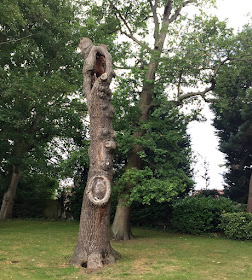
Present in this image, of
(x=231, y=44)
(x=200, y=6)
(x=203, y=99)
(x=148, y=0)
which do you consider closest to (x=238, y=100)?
(x=203, y=99)

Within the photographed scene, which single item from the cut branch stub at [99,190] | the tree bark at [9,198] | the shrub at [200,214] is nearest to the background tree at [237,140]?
the shrub at [200,214]

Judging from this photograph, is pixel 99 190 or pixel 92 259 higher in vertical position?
pixel 99 190

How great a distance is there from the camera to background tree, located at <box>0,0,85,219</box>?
15023 mm

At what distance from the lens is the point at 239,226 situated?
13086mm

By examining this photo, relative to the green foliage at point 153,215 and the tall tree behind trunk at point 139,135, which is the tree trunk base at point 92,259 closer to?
the tall tree behind trunk at point 139,135

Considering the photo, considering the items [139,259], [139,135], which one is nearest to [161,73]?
[139,135]

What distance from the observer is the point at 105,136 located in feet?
27.5

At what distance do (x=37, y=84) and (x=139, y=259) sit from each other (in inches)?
371

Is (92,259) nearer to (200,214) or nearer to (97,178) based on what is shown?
(97,178)

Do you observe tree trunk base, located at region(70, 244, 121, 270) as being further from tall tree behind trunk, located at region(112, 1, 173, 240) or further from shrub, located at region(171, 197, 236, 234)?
shrub, located at region(171, 197, 236, 234)

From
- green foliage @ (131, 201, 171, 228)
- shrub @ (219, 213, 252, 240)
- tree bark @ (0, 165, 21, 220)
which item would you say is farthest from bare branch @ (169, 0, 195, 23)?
tree bark @ (0, 165, 21, 220)

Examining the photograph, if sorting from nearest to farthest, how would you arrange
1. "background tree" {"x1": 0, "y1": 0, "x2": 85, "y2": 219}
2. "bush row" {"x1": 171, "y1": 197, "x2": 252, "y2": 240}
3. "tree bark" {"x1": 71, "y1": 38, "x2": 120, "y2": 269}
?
"tree bark" {"x1": 71, "y1": 38, "x2": 120, "y2": 269} → "bush row" {"x1": 171, "y1": 197, "x2": 252, "y2": 240} → "background tree" {"x1": 0, "y1": 0, "x2": 85, "y2": 219}

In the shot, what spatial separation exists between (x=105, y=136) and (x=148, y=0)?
10798 mm

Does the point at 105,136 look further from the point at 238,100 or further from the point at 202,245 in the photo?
the point at 238,100
